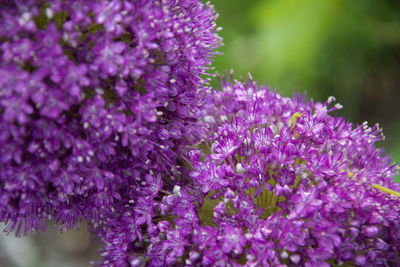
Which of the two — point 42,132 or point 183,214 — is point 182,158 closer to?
point 183,214

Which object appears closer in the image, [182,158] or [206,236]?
[206,236]

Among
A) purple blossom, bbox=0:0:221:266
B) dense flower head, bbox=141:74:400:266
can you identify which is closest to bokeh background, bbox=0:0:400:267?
dense flower head, bbox=141:74:400:266

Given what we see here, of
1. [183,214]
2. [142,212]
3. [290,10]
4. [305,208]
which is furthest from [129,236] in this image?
[290,10]

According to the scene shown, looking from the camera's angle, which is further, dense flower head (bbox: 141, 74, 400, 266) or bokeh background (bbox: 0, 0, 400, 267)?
bokeh background (bbox: 0, 0, 400, 267)

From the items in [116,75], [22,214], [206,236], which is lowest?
[22,214]

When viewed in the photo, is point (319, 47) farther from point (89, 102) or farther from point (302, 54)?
point (89, 102)

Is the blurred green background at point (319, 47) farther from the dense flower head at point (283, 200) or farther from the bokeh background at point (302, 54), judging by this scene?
the dense flower head at point (283, 200)

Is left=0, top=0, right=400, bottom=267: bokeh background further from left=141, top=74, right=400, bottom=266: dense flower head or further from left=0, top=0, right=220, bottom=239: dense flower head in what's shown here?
left=0, top=0, right=220, bottom=239: dense flower head
